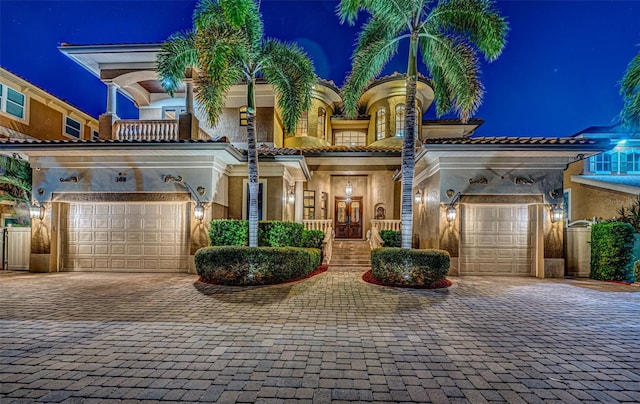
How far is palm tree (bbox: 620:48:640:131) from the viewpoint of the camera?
34.2 ft

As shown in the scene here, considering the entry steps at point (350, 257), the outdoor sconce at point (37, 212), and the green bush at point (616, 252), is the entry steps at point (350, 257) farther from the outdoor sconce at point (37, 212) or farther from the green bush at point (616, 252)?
the outdoor sconce at point (37, 212)

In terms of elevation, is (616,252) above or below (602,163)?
below

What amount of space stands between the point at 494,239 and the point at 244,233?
8.51 meters

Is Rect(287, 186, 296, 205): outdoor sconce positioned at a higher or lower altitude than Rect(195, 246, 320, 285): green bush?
higher

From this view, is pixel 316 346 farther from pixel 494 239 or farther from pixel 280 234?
pixel 494 239

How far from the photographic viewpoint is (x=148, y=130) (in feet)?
37.2

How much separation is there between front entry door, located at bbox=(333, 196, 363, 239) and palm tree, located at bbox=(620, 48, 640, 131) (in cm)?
1109

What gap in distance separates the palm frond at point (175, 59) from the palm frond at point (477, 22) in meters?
6.67

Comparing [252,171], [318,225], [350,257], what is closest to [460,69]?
[252,171]

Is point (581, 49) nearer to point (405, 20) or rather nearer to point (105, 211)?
point (405, 20)

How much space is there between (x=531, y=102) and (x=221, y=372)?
126m

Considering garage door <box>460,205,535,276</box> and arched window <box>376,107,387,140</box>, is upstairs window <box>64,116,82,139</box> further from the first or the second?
garage door <box>460,205,535,276</box>

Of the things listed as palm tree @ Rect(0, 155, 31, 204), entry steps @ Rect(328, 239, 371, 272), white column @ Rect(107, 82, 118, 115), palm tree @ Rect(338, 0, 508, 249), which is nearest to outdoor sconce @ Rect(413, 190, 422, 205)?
entry steps @ Rect(328, 239, 371, 272)

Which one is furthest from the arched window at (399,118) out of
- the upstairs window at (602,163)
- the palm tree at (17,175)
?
the palm tree at (17,175)
